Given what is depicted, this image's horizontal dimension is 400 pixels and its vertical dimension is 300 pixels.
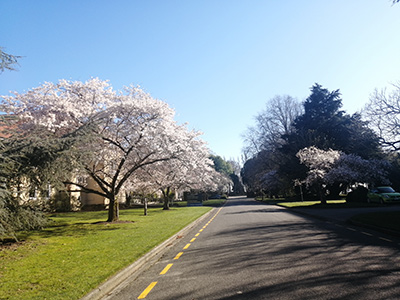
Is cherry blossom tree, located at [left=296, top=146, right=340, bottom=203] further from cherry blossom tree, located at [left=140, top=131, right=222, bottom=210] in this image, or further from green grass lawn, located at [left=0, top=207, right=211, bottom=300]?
green grass lawn, located at [left=0, top=207, right=211, bottom=300]

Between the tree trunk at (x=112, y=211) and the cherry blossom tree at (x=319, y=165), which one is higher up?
the cherry blossom tree at (x=319, y=165)

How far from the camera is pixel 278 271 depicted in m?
5.83

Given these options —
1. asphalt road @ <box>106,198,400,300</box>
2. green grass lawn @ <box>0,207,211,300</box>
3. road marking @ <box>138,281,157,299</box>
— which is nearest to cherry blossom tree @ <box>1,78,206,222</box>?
green grass lawn @ <box>0,207,211,300</box>

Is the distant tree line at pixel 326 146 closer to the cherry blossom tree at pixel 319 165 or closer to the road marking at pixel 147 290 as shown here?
the cherry blossom tree at pixel 319 165

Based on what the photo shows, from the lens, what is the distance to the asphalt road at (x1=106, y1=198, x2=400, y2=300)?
15.3 ft

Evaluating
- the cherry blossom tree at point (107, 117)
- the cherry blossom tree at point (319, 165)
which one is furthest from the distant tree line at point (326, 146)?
the cherry blossom tree at point (107, 117)

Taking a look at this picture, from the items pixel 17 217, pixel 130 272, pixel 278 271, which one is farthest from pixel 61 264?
pixel 278 271

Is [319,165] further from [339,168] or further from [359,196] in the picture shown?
[359,196]

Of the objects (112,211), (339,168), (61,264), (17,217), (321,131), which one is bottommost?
(61,264)

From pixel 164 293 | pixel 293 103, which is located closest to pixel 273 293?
pixel 164 293

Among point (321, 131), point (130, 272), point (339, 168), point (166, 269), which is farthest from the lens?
point (321, 131)

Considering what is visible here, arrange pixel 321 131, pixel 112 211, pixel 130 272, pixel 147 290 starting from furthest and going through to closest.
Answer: pixel 321 131 → pixel 112 211 → pixel 130 272 → pixel 147 290

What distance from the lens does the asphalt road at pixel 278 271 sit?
4.65 meters

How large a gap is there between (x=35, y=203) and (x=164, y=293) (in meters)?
8.85
